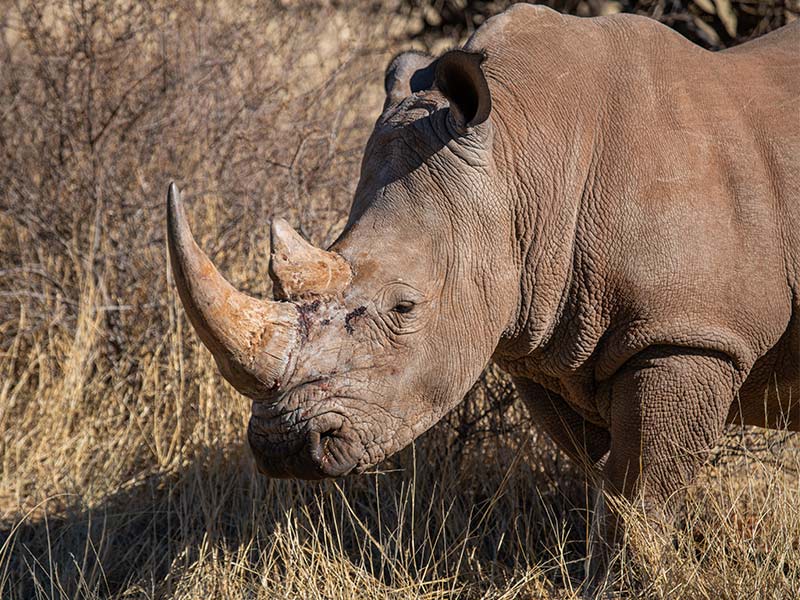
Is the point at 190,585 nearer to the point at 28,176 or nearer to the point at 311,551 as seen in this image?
the point at 311,551

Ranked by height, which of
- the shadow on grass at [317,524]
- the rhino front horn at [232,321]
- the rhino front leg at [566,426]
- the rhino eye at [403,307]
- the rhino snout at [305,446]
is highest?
the rhino front horn at [232,321]

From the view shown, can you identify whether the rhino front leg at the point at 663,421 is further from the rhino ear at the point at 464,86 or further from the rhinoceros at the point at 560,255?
the rhino ear at the point at 464,86

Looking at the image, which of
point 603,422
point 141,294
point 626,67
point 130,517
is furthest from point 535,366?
point 141,294

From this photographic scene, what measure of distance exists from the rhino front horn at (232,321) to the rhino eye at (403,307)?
31cm

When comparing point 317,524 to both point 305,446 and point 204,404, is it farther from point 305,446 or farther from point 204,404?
point 305,446

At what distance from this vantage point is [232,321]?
3.13 m

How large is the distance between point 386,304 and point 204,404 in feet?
7.02

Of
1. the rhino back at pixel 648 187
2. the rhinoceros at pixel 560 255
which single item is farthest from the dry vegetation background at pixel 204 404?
the rhino back at pixel 648 187

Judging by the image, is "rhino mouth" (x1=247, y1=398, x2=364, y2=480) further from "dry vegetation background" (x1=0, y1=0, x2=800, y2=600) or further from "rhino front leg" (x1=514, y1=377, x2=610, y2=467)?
"rhino front leg" (x1=514, y1=377, x2=610, y2=467)

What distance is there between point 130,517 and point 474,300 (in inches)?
86.5

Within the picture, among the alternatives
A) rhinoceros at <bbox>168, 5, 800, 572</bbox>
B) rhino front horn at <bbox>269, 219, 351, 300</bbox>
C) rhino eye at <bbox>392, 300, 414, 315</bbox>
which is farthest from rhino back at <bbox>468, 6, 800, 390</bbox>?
rhino front horn at <bbox>269, 219, 351, 300</bbox>

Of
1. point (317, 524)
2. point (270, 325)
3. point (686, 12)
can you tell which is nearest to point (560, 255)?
point (270, 325)

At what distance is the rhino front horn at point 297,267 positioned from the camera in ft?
10.8

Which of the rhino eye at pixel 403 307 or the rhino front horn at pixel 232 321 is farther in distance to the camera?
the rhino eye at pixel 403 307
